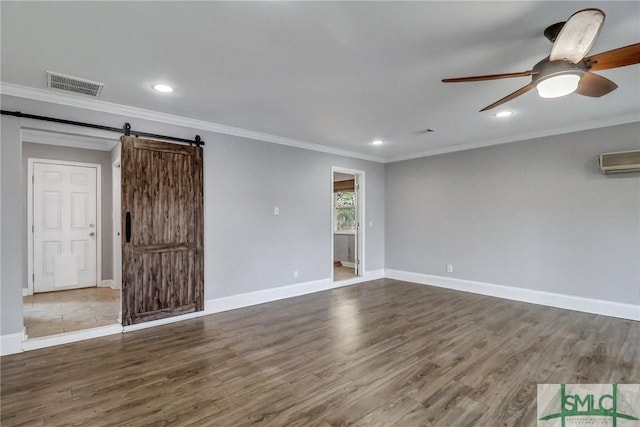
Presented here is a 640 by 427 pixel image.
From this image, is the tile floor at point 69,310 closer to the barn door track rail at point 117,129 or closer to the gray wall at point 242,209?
the gray wall at point 242,209

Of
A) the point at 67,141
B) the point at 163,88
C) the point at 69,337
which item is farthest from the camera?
the point at 67,141

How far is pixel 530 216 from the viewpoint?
4867mm

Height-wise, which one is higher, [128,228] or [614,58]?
[614,58]

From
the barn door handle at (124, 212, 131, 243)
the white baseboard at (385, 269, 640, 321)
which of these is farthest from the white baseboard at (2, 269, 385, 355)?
the white baseboard at (385, 269, 640, 321)

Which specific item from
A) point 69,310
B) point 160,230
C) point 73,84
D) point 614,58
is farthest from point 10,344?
point 614,58

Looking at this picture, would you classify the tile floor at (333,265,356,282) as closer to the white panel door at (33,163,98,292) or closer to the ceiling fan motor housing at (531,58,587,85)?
the white panel door at (33,163,98,292)

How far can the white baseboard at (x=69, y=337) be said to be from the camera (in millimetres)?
3139

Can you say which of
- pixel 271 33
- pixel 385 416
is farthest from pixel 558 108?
pixel 385 416

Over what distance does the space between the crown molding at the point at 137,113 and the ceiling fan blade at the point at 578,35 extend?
3.71 meters

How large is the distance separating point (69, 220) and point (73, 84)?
3.57m

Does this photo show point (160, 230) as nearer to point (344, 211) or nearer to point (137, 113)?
point (137, 113)

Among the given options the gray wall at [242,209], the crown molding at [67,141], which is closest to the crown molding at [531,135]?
the gray wall at [242,209]

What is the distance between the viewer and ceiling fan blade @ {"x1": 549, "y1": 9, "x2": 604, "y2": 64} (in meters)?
1.57

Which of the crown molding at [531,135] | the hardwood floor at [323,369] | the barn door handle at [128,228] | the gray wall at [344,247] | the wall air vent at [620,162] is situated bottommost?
the hardwood floor at [323,369]
